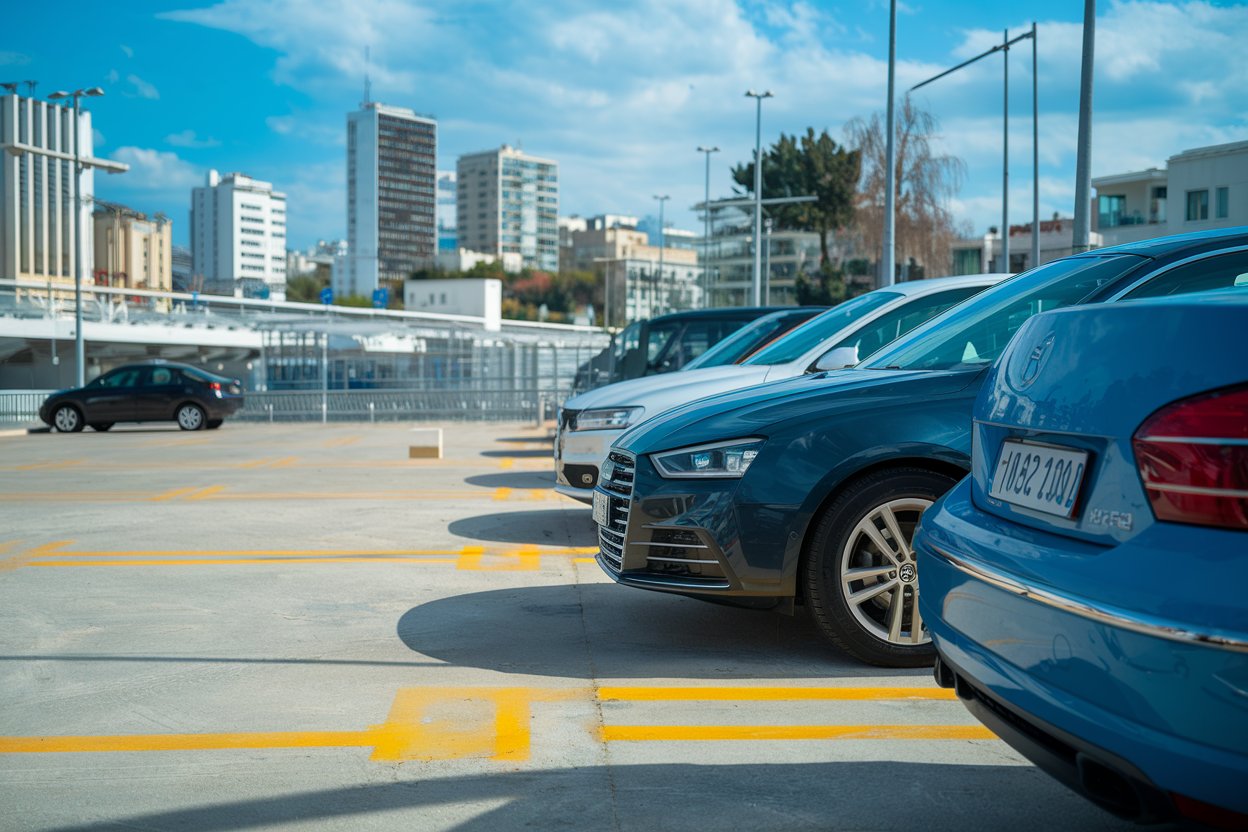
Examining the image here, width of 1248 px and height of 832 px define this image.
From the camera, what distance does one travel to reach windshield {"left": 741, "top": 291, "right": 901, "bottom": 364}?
334 inches

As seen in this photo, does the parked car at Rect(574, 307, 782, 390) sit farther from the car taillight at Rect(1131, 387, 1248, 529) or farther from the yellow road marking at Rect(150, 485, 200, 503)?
the car taillight at Rect(1131, 387, 1248, 529)

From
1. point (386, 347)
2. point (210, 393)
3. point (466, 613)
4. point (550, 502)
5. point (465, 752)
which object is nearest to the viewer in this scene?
point (465, 752)

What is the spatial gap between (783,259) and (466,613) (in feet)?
259

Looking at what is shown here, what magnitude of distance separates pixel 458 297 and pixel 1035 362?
118 metres

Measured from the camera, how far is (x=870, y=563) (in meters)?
4.98

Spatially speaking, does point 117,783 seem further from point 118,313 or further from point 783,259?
point 783,259

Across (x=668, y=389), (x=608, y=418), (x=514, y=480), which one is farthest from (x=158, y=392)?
(x=668, y=389)

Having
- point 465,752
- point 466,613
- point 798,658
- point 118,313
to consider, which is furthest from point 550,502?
point 118,313

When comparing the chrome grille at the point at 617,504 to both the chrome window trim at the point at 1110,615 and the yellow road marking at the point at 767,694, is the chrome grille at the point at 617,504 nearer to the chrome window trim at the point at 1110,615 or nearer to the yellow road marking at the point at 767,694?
the yellow road marking at the point at 767,694

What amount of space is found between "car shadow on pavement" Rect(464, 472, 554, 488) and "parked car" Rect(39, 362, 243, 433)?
14.1m

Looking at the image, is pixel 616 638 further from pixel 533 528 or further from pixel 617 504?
pixel 533 528

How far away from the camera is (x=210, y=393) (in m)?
26.5

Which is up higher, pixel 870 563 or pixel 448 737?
pixel 870 563

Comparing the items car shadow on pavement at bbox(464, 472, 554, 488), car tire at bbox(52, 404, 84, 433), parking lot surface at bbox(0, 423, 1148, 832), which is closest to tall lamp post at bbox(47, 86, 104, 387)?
car tire at bbox(52, 404, 84, 433)
